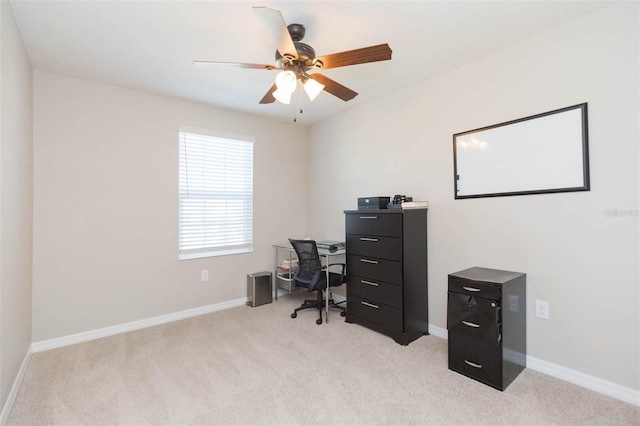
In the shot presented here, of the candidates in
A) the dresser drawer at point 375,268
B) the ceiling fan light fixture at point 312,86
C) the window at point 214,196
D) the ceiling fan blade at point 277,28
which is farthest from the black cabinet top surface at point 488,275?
the window at point 214,196

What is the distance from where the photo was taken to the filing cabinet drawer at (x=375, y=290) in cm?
273

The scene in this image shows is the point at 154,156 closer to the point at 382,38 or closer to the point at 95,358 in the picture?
the point at 95,358

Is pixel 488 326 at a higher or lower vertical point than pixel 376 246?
lower

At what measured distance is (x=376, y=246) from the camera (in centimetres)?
290

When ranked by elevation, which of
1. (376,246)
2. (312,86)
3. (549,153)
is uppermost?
(312,86)

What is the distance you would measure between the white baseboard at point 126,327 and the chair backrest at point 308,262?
1.08 metres

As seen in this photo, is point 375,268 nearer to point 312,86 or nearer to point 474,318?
point 474,318

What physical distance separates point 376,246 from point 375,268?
8.6 inches

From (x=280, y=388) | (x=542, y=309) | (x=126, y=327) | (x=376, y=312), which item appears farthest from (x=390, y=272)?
(x=126, y=327)

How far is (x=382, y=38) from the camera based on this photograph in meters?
2.23

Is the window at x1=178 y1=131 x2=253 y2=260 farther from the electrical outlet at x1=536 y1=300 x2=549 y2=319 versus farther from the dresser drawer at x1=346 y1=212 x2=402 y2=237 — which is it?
the electrical outlet at x1=536 y1=300 x2=549 y2=319

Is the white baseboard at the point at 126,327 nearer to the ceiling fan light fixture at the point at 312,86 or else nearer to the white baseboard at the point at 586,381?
the ceiling fan light fixture at the point at 312,86

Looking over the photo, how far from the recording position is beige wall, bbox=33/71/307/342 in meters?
2.71

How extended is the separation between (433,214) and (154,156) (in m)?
3.01
